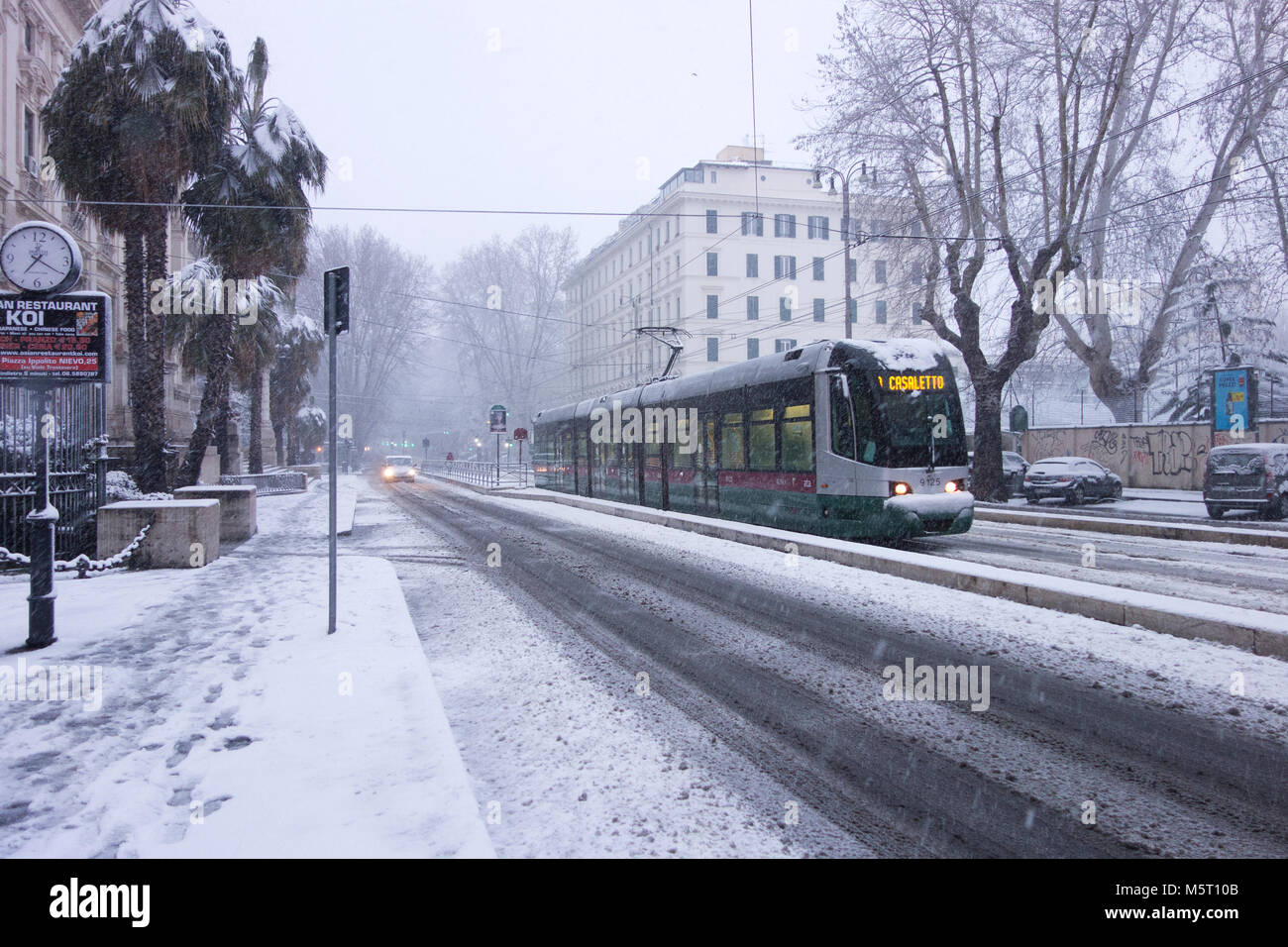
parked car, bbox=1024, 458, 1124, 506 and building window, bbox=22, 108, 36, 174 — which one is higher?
building window, bbox=22, 108, 36, 174

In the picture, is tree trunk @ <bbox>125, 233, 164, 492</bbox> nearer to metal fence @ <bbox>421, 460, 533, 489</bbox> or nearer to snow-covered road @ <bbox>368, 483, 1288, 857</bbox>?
snow-covered road @ <bbox>368, 483, 1288, 857</bbox>

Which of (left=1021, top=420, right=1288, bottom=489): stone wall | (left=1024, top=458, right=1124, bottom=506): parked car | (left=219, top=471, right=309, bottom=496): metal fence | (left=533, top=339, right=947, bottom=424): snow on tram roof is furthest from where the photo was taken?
(left=219, top=471, right=309, bottom=496): metal fence

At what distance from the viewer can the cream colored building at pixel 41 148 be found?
23.4 metres

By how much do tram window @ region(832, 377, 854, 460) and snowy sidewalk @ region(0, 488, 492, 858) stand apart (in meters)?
7.64

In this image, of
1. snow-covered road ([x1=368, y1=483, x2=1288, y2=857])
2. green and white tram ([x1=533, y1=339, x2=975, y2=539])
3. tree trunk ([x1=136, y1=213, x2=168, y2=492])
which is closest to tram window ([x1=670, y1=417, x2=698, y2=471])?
green and white tram ([x1=533, y1=339, x2=975, y2=539])

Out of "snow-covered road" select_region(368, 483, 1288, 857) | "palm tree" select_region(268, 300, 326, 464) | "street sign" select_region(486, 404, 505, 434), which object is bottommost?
"snow-covered road" select_region(368, 483, 1288, 857)

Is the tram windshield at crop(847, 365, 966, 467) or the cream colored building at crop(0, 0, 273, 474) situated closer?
the tram windshield at crop(847, 365, 966, 467)

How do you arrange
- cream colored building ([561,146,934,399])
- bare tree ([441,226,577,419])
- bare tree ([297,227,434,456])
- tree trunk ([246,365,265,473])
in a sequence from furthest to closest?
bare tree ([441,226,577,419]), cream colored building ([561,146,934,399]), bare tree ([297,227,434,456]), tree trunk ([246,365,265,473])

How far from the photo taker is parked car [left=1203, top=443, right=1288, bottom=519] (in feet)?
57.6

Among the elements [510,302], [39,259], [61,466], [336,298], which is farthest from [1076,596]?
[510,302]

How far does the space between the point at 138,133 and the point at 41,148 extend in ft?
56.3

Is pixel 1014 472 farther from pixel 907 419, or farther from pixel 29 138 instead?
pixel 29 138

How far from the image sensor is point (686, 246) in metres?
62.0

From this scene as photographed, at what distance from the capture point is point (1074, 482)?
982 inches
